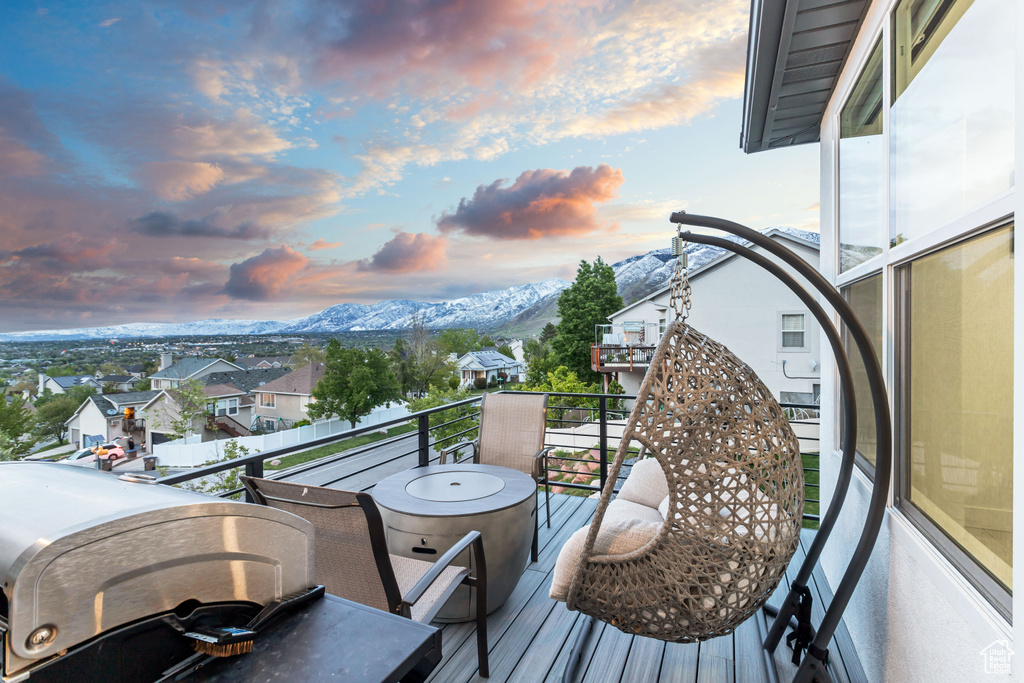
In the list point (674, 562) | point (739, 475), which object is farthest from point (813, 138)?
point (674, 562)

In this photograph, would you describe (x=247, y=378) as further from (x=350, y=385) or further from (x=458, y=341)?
(x=458, y=341)

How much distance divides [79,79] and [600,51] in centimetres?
2281

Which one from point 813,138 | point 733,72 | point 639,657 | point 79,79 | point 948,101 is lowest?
point 639,657

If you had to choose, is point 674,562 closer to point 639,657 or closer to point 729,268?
point 639,657

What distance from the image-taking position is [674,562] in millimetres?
1570

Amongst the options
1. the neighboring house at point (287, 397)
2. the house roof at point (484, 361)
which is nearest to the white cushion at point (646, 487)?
the neighboring house at point (287, 397)

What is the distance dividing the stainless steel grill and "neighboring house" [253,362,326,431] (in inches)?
1267

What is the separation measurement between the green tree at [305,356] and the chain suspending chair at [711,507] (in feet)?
106

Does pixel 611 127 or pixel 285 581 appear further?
pixel 611 127

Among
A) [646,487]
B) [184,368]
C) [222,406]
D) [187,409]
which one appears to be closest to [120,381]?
[187,409]

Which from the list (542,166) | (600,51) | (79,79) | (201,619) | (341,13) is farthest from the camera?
(542,166)

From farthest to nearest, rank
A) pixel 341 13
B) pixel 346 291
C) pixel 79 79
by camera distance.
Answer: pixel 346 291 < pixel 79 79 < pixel 341 13

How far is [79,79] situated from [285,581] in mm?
30399

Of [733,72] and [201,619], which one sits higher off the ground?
[733,72]
